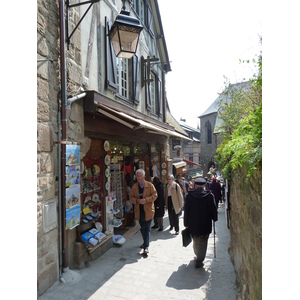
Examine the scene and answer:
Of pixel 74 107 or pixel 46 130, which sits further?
pixel 74 107

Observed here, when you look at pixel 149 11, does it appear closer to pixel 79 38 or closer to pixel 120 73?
pixel 120 73

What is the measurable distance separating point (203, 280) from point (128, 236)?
2617 millimetres

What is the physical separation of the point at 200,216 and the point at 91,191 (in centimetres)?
226

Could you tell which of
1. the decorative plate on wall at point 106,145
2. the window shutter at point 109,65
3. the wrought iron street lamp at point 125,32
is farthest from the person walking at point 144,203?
the wrought iron street lamp at point 125,32

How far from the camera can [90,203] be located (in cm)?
512

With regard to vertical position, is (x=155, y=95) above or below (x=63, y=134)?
above

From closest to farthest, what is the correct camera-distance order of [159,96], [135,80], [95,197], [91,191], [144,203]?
1. [144,203]
2. [91,191]
3. [95,197]
4. [135,80]
5. [159,96]

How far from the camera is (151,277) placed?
3.90 meters

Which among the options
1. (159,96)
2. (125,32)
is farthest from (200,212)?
(159,96)

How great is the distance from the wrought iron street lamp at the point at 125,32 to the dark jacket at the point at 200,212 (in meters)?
2.83

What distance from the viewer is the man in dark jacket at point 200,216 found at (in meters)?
4.25

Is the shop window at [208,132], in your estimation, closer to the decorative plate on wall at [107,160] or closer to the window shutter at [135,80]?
the window shutter at [135,80]

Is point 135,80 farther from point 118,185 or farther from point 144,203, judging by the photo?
point 144,203

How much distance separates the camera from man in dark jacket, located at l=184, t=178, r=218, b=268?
4.25 m
